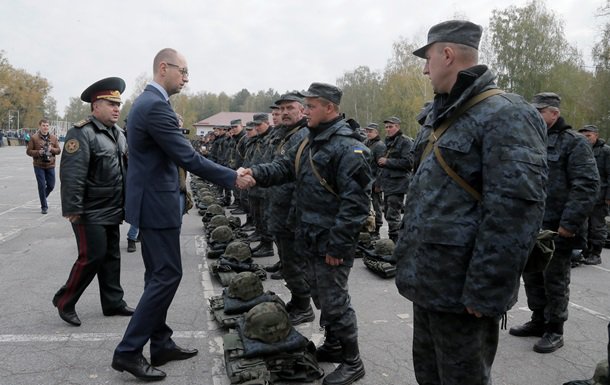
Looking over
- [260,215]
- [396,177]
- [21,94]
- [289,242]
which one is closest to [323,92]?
[289,242]

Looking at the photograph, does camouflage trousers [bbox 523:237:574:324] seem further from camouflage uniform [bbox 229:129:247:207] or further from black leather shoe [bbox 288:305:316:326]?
camouflage uniform [bbox 229:129:247:207]

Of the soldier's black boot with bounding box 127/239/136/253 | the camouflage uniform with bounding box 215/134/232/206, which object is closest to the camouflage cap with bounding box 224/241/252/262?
the soldier's black boot with bounding box 127/239/136/253

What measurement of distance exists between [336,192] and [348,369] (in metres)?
1.39

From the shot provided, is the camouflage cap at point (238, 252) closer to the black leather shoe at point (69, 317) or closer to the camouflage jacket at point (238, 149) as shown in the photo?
the black leather shoe at point (69, 317)

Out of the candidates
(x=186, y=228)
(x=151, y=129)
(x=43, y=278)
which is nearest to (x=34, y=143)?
(x=186, y=228)

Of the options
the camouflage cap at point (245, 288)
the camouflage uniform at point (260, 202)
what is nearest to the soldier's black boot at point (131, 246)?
the camouflage uniform at point (260, 202)

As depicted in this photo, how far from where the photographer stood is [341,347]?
3.80 m

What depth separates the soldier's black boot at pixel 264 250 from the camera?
25.3 ft

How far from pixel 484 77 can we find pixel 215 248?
229 inches

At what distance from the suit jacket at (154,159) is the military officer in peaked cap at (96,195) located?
4.13 feet

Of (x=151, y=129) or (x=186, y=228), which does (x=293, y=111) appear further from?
(x=186, y=228)

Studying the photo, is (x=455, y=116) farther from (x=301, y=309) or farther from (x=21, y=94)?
(x=21, y=94)

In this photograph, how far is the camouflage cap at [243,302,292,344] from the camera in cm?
360

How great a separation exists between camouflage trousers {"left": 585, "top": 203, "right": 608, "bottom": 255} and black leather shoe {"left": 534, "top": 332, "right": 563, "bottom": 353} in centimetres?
419
